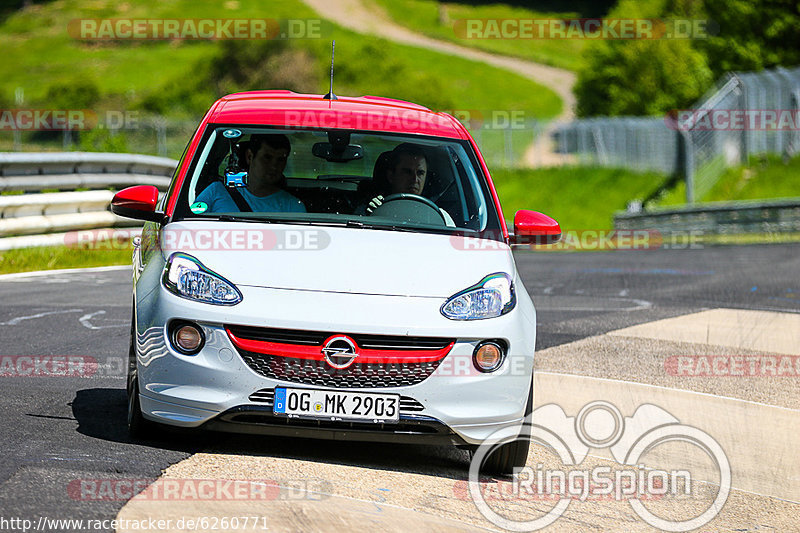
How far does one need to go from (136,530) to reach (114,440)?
1468 mm

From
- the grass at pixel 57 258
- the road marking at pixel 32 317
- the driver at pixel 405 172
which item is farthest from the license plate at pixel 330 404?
the grass at pixel 57 258

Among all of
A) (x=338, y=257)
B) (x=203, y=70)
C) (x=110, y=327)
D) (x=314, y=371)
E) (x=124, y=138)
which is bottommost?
(x=110, y=327)

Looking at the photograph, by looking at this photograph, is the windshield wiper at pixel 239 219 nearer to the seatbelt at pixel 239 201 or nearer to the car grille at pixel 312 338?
the seatbelt at pixel 239 201

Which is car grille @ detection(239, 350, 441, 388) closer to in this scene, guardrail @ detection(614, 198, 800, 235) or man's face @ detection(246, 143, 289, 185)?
man's face @ detection(246, 143, 289, 185)

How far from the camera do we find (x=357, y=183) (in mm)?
6977

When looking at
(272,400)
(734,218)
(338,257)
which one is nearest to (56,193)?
(338,257)

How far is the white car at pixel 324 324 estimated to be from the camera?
5285 millimetres

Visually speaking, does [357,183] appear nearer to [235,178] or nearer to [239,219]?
[235,178]

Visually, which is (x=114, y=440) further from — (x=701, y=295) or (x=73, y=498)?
(x=701, y=295)

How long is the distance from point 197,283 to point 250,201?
1.07 meters

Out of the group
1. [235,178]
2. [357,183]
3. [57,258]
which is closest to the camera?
[235,178]

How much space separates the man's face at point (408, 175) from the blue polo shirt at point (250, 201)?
529 mm

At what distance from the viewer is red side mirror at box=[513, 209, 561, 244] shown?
6402mm

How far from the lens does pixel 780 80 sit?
3488 centimetres
